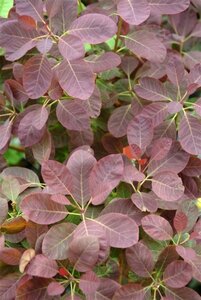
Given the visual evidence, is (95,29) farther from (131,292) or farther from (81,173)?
(131,292)

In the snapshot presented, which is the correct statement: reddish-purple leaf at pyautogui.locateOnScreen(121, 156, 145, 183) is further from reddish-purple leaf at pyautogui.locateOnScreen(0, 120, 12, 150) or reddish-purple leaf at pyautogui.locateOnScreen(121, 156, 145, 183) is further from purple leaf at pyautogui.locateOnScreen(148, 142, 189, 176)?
reddish-purple leaf at pyautogui.locateOnScreen(0, 120, 12, 150)

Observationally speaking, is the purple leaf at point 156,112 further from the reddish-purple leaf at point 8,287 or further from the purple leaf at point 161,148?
the reddish-purple leaf at point 8,287

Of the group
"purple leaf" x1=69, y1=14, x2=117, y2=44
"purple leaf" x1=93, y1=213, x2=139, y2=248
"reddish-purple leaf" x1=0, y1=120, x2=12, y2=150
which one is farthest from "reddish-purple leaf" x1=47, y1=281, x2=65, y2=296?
"purple leaf" x1=69, y1=14, x2=117, y2=44

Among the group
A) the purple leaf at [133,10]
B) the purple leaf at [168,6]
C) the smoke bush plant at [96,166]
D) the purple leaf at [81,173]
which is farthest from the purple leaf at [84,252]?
the purple leaf at [168,6]

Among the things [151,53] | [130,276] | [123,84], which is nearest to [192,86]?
[151,53]

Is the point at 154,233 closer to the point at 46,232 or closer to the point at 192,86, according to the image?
the point at 46,232

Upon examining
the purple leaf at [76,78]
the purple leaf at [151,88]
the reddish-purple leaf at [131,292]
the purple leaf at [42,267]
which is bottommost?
the reddish-purple leaf at [131,292]
